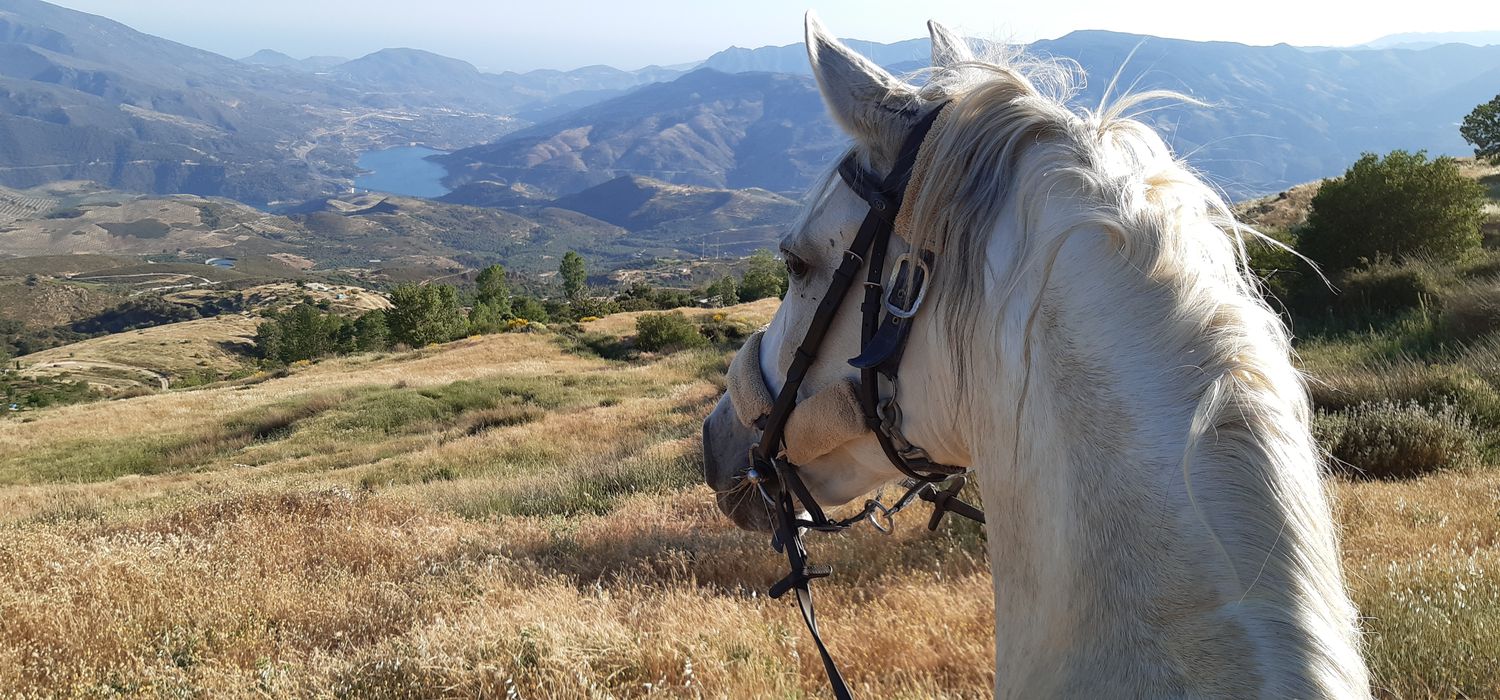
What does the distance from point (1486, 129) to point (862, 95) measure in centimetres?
3526

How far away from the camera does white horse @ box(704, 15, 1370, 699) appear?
3.15 feet

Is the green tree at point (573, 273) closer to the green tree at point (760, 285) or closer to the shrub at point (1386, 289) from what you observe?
the green tree at point (760, 285)

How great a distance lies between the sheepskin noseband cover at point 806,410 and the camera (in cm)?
161

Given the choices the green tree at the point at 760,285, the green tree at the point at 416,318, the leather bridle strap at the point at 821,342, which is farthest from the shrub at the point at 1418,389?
the green tree at the point at 416,318

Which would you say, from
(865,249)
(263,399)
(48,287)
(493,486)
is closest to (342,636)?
(865,249)

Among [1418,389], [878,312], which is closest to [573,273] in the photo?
[1418,389]

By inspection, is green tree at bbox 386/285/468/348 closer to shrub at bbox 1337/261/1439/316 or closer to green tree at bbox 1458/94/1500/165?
shrub at bbox 1337/261/1439/316

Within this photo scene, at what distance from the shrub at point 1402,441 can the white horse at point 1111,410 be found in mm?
4990

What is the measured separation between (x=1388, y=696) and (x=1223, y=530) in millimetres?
1856

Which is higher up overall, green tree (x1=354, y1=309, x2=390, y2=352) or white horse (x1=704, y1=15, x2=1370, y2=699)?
white horse (x1=704, y1=15, x2=1370, y2=699)

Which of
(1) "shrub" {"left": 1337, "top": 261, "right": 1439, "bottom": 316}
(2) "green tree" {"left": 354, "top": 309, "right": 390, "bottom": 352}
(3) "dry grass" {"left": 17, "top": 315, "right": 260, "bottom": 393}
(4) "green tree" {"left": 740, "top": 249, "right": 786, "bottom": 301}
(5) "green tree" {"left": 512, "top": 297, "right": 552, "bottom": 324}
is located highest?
(1) "shrub" {"left": 1337, "top": 261, "right": 1439, "bottom": 316}

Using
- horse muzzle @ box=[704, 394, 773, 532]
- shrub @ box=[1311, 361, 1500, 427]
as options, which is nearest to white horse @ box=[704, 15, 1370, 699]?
horse muzzle @ box=[704, 394, 773, 532]

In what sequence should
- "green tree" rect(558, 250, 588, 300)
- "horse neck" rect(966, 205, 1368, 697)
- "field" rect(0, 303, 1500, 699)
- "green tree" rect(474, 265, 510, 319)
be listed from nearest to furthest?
"horse neck" rect(966, 205, 1368, 697) → "field" rect(0, 303, 1500, 699) → "green tree" rect(474, 265, 510, 319) → "green tree" rect(558, 250, 588, 300)

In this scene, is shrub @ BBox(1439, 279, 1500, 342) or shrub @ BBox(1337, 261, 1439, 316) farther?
shrub @ BBox(1337, 261, 1439, 316)
